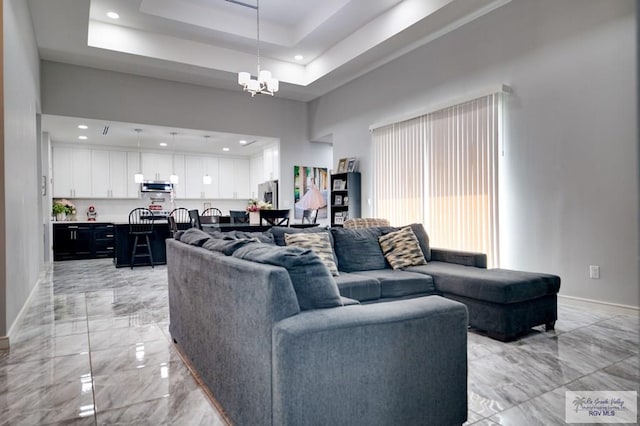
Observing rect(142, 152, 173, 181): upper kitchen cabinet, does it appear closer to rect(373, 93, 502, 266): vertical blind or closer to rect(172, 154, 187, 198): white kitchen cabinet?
rect(172, 154, 187, 198): white kitchen cabinet

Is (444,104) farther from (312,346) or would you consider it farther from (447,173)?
(312,346)

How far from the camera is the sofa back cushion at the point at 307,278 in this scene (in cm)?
152

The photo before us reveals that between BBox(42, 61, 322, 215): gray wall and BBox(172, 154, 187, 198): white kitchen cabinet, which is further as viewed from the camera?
BBox(172, 154, 187, 198): white kitchen cabinet

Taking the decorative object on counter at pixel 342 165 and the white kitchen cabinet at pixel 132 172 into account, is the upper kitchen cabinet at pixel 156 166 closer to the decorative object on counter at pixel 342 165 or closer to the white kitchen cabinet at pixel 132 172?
the white kitchen cabinet at pixel 132 172

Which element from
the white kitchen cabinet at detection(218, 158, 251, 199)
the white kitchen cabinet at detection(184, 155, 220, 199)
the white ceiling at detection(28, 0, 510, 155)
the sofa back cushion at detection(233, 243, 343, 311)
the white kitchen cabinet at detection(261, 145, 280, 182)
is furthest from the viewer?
the white kitchen cabinet at detection(218, 158, 251, 199)

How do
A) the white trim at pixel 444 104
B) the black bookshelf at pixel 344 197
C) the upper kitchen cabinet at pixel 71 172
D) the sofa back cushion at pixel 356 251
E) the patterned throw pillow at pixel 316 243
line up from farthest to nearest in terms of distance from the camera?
the upper kitchen cabinet at pixel 71 172 → the black bookshelf at pixel 344 197 → the white trim at pixel 444 104 → the sofa back cushion at pixel 356 251 → the patterned throw pillow at pixel 316 243

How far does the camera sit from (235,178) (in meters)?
10.8

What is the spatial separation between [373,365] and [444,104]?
4.44 meters

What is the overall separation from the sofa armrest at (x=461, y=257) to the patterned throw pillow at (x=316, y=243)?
49.7 inches

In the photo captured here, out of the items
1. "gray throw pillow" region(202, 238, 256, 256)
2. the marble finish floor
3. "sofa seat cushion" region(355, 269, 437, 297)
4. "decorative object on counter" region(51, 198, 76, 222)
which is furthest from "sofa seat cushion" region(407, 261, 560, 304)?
"decorative object on counter" region(51, 198, 76, 222)

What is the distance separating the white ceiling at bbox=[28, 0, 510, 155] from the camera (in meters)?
4.83

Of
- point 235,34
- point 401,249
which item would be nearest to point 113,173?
point 235,34

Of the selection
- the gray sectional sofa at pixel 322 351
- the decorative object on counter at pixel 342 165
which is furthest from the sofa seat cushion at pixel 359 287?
the decorative object on counter at pixel 342 165

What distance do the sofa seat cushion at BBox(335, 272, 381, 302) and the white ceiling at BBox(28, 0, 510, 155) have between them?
346cm
